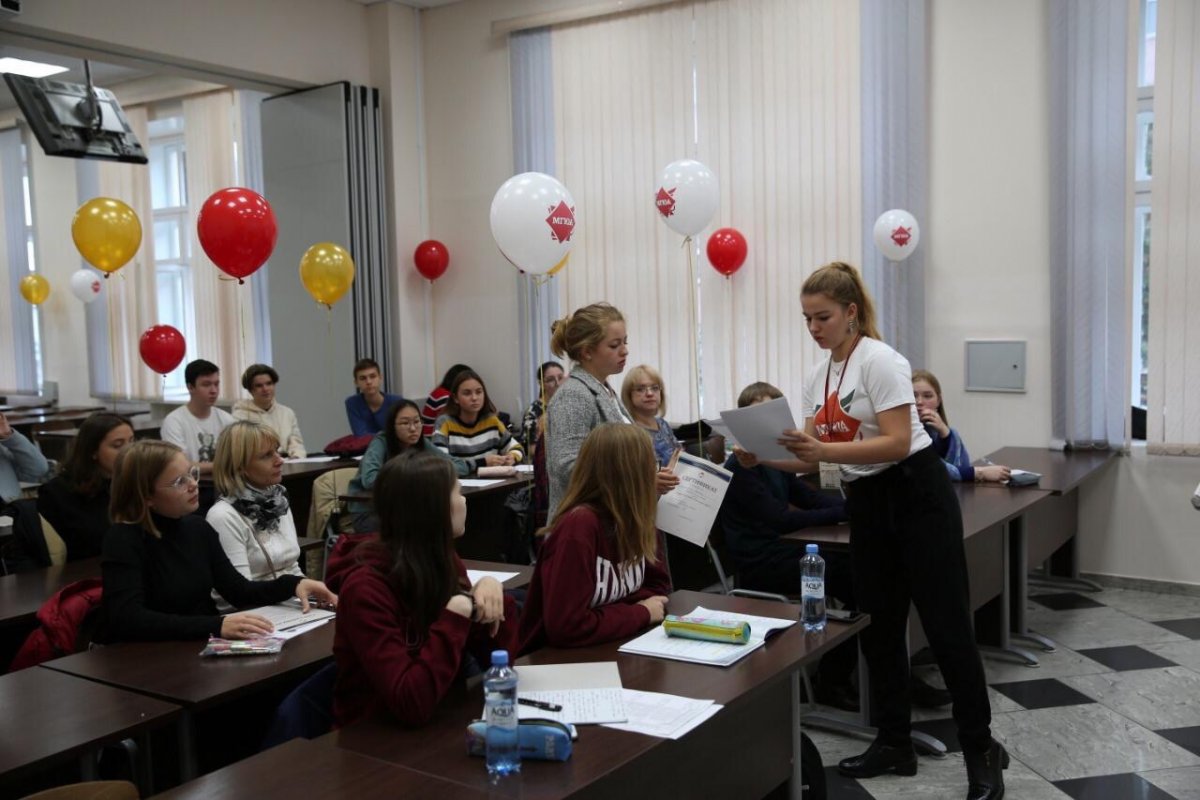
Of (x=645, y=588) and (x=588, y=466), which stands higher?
(x=588, y=466)

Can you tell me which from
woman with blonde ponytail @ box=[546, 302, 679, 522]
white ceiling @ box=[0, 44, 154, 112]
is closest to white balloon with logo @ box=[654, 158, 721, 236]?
woman with blonde ponytail @ box=[546, 302, 679, 522]

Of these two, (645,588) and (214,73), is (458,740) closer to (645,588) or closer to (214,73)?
(645,588)

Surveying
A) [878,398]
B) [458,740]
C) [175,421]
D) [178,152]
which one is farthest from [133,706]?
[178,152]

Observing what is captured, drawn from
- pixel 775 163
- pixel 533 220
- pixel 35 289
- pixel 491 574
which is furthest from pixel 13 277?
pixel 491 574

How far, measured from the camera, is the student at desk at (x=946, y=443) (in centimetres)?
461

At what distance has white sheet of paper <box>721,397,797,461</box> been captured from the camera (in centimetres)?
287

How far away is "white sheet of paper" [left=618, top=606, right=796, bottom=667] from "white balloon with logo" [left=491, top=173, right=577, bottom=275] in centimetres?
301

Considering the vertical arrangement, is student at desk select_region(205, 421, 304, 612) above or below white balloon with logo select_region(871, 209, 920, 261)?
below

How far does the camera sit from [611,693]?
200 centimetres

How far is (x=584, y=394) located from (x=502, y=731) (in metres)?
1.50

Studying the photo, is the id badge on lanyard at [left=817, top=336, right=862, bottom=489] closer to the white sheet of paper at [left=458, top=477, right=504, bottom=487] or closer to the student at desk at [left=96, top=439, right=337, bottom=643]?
the student at desk at [left=96, top=439, right=337, bottom=643]

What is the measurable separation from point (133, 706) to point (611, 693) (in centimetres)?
101

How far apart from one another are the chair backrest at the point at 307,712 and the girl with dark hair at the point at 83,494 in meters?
1.80

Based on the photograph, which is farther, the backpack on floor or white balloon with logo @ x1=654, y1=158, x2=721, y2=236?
white balloon with logo @ x1=654, y1=158, x2=721, y2=236
